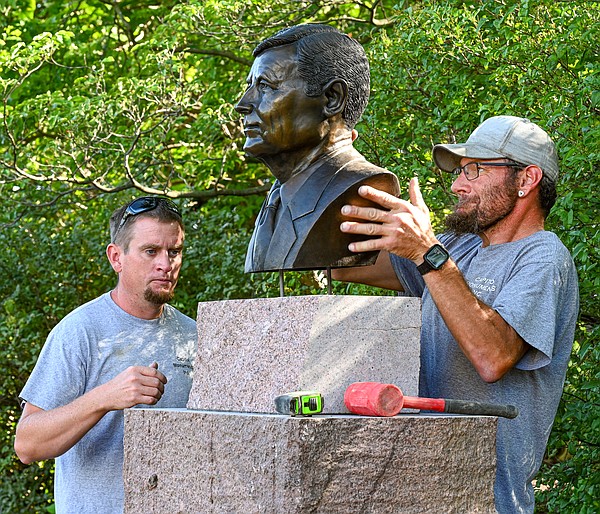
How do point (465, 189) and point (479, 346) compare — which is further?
point (465, 189)

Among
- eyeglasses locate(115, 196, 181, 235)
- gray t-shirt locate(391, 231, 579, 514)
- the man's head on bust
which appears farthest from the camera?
eyeglasses locate(115, 196, 181, 235)

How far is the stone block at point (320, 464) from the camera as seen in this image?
9.69 ft

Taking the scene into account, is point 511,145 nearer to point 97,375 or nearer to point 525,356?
point 525,356

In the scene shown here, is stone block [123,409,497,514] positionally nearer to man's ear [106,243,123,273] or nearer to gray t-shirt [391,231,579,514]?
gray t-shirt [391,231,579,514]

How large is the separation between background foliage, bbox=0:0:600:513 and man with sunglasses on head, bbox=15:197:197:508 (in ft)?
5.91

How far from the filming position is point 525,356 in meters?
3.35

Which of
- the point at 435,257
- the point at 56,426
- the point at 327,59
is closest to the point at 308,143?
the point at 327,59

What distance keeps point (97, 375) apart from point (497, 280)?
1.63 metres

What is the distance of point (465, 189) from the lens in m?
3.69

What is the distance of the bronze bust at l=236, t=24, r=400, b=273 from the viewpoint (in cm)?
335

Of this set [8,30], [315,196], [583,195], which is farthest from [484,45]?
[8,30]

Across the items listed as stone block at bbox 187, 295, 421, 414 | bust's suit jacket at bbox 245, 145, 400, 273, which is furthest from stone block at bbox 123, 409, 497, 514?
bust's suit jacket at bbox 245, 145, 400, 273

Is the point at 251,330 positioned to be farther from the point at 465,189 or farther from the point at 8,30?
the point at 8,30

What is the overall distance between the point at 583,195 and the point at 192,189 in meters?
4.75
